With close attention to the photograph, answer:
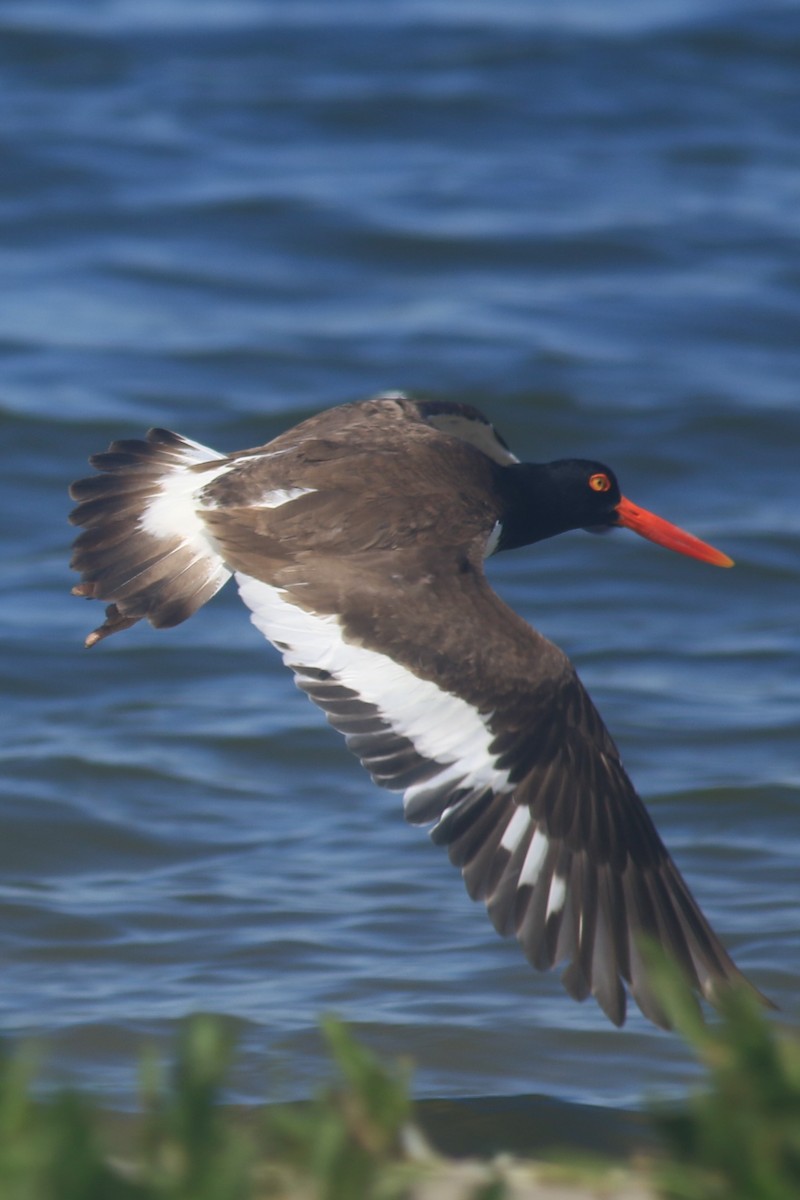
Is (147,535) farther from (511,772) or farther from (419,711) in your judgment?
(511,772)

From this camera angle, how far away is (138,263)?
39.2 ft

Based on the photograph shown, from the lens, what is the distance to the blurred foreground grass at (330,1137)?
2520 millimetres

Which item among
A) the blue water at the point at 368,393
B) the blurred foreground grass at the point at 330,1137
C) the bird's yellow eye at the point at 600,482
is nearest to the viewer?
the blurred foreground grass at the point at 330,1137

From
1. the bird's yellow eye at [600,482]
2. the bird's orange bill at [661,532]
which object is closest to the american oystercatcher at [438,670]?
the bird's yellow eye at [600,482]

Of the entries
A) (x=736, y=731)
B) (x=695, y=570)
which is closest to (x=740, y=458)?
(x=695, y=570)

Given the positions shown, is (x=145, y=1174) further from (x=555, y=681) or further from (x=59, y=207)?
(x=59, y=207)

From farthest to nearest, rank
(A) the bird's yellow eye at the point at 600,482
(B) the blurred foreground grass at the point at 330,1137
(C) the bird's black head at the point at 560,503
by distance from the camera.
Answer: (A) the bird's yellow eye at the point at 600,482 → (C) the bird's black head at the point at 560,503 → (B) the blurred foreground grass at the point at 330,1137

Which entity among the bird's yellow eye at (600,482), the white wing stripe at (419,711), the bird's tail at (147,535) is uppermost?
the bird's yellow eye at (600,482)

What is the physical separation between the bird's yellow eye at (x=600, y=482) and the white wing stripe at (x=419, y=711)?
1573 millimetres

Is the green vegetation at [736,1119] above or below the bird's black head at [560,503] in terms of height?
below

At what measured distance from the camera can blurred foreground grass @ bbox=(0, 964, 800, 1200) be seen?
2520mm

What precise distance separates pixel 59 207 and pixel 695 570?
636cm

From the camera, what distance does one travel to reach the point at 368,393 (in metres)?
10.2

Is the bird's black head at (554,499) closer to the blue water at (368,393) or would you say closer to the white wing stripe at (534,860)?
the blue water at (368,393)
